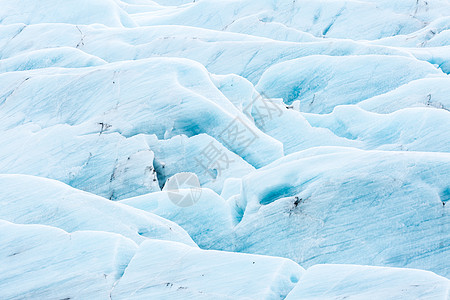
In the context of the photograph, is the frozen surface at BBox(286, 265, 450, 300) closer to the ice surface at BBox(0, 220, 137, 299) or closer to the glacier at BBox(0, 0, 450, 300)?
the glacier at BBox(0, 0, 450, 300)

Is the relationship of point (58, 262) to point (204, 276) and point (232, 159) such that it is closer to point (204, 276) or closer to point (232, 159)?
point (204, 276)

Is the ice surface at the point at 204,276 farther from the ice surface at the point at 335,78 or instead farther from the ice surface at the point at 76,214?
the ice surface at the point at 335,78

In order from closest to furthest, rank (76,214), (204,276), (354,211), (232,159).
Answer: (204,276) → (354,211) → (76,214) → (232,159)

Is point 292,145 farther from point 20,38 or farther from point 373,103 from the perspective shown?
point 20,38

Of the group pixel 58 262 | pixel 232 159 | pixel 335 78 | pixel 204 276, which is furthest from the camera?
pixel 335 78

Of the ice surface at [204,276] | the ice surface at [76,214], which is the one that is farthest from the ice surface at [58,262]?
the ice surface at [76,214]

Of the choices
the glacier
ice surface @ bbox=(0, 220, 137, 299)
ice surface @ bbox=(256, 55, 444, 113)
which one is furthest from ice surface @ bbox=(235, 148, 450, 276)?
ice surface @ bbox=(256, 55, 444, 113)

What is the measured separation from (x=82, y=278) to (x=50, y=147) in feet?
11.4

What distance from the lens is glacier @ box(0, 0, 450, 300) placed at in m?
4.06

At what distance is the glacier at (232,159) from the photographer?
13.3 feet

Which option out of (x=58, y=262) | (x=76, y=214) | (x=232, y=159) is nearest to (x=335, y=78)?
(x=232, y=159)

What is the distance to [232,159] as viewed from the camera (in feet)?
22.8

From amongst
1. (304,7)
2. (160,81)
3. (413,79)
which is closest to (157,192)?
(160,81)

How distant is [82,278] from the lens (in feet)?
13.3
